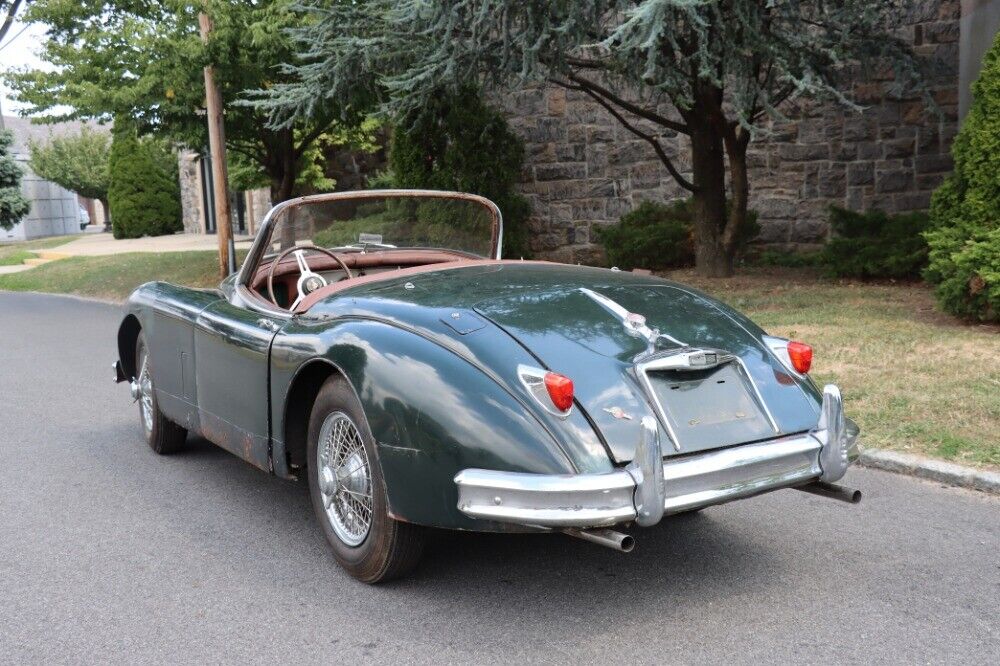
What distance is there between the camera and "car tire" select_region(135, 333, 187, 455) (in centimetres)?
580

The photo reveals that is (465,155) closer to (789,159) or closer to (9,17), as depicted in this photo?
(789,159)

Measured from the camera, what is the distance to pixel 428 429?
342 cm

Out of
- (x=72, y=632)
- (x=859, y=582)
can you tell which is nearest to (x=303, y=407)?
(x=72, y=632)

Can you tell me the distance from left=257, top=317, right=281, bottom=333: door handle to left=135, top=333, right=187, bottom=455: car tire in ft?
4.88

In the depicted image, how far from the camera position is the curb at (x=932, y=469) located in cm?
492

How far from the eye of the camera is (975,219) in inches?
345

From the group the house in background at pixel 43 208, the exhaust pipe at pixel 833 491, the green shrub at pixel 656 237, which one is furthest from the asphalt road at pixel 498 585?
the house in background at pixel 43 208

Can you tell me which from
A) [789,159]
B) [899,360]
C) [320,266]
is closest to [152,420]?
[320,266]

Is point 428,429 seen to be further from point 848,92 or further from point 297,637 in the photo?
point 848,92

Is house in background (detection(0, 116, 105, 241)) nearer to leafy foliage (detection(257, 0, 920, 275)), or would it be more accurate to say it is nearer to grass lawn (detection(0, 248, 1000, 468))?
leafy foliage (detection(257, 0, 920, 275))

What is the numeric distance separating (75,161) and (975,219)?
4065 cm

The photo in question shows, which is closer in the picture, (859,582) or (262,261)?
(859,582)

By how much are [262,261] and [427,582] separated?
202cm

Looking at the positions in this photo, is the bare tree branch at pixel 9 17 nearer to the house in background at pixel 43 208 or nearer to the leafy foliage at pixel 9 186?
the leafy foliage at pixel 9 186
